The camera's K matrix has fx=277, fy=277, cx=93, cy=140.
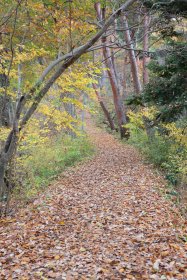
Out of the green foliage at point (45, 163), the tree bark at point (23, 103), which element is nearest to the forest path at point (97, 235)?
the green foliage at point (45, 163)

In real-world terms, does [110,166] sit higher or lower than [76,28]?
lower

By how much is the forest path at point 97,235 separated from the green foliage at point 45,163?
0.49 m

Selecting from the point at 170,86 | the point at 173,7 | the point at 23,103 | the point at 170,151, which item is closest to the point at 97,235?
the point at 23,103

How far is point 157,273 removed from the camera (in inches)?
158

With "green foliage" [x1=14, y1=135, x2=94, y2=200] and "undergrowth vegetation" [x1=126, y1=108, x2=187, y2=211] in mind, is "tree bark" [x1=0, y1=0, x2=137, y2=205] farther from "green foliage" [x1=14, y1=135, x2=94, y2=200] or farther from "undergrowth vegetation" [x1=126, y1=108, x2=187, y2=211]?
"undergrowth vegetation" [x1=126, y1=108, x2=187, y2=211]

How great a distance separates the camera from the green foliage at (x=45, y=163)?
23.5ft

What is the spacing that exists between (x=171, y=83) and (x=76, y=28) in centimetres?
419

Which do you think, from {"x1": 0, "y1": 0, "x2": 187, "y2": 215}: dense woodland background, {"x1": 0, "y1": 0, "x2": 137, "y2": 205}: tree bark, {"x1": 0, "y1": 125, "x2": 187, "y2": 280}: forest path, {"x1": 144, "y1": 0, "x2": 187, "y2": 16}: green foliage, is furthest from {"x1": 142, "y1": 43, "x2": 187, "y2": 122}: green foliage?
{"x1": 0, "y1": 0, "x2": 137, "y2": 205}: tree bark

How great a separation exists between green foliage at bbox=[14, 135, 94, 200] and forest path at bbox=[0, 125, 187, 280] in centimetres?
49

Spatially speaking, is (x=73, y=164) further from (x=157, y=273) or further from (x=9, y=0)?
(x=157, y=273)

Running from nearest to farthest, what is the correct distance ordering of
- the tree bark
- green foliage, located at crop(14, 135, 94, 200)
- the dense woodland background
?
the tree bark → the dense woodland background → green foliage, located at crop(14, 135, 94, 200)

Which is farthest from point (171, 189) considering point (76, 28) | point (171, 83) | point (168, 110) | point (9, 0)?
point (9, 0)

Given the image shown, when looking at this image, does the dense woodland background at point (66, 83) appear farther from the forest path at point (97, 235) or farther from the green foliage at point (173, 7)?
the forest path at point (97, 235)

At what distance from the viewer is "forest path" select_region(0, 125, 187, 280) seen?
4.11 meters
